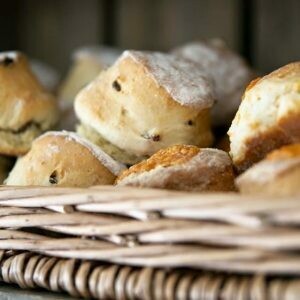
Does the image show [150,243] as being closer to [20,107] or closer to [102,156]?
[102,156]

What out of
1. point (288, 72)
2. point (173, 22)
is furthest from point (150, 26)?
point (288, 72)

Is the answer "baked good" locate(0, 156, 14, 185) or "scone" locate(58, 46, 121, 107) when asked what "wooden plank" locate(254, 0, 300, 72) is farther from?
"baked good" locate(0, 156, 14, 185)

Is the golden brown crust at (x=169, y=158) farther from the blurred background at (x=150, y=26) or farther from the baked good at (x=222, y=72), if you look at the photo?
the blurred background at (x=150, y=26)

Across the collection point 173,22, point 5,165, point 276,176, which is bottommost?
point 5,165

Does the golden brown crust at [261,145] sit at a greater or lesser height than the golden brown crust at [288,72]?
lesser

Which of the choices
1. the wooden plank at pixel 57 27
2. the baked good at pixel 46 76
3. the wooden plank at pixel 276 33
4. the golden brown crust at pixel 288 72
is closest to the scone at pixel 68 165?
the golden brown crust at pixel 288 72

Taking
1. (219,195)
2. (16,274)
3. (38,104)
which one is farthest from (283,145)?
(38,104)

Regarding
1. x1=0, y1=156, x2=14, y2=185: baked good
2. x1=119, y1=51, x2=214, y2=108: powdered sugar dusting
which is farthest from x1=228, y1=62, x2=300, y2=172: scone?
x1=0, y1=156, x2=14, y2=185: baked good
